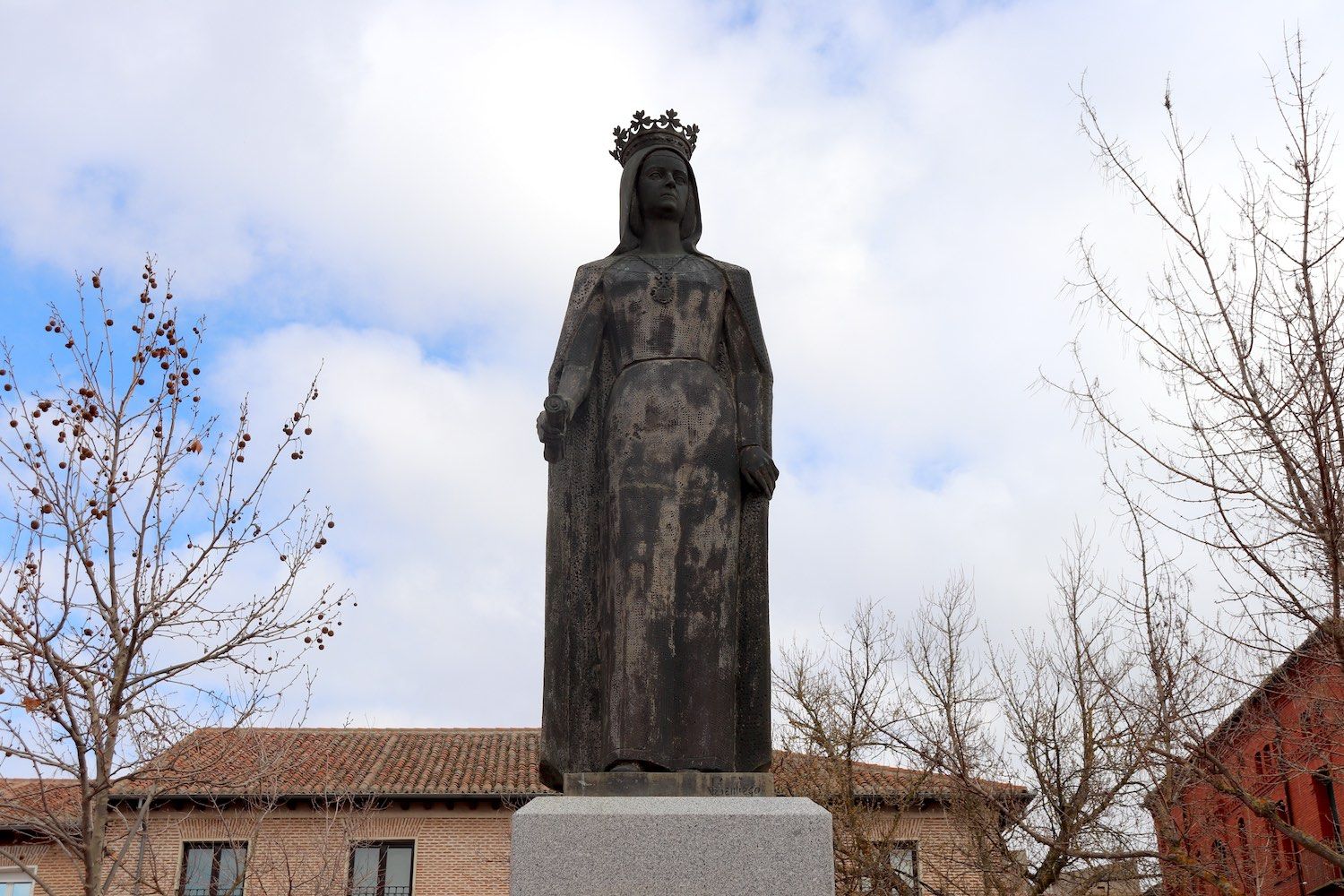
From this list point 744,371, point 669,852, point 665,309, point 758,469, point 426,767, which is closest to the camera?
point 669,852

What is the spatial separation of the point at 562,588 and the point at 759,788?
1139mm

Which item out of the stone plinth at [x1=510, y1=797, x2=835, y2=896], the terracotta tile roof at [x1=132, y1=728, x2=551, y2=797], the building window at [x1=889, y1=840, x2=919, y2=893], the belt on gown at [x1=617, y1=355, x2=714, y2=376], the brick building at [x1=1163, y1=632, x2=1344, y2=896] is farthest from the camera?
the terracotta tile roof at [x1=132, y1=728, x2=551, y2=797]

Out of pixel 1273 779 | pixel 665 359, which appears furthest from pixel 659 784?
pixel 1273 779

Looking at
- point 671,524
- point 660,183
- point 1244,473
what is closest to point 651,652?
point 671,524

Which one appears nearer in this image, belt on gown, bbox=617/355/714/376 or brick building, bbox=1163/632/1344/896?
belt on gown, bbox=617/355/714/376

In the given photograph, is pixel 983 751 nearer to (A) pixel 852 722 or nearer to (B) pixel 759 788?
(A) pixel 852 722

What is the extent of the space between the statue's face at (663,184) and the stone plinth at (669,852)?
8.62 feet

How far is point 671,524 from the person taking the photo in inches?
192

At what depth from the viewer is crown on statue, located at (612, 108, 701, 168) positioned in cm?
555

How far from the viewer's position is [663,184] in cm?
550

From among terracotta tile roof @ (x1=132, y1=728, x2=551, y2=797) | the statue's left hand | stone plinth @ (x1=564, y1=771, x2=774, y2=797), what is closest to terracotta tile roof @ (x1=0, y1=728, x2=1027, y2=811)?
terracotta tile roof @ (x1=132, y1=728, x2=551, y2=797)

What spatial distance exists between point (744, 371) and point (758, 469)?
56 centimetres

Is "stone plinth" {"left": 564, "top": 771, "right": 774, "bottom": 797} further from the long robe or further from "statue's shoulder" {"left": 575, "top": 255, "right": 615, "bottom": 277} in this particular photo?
"statue's shoulder" {"left": 575, "top": 255, "right": 615, "bottom": 277}

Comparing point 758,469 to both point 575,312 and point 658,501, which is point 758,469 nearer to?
point 658,501
